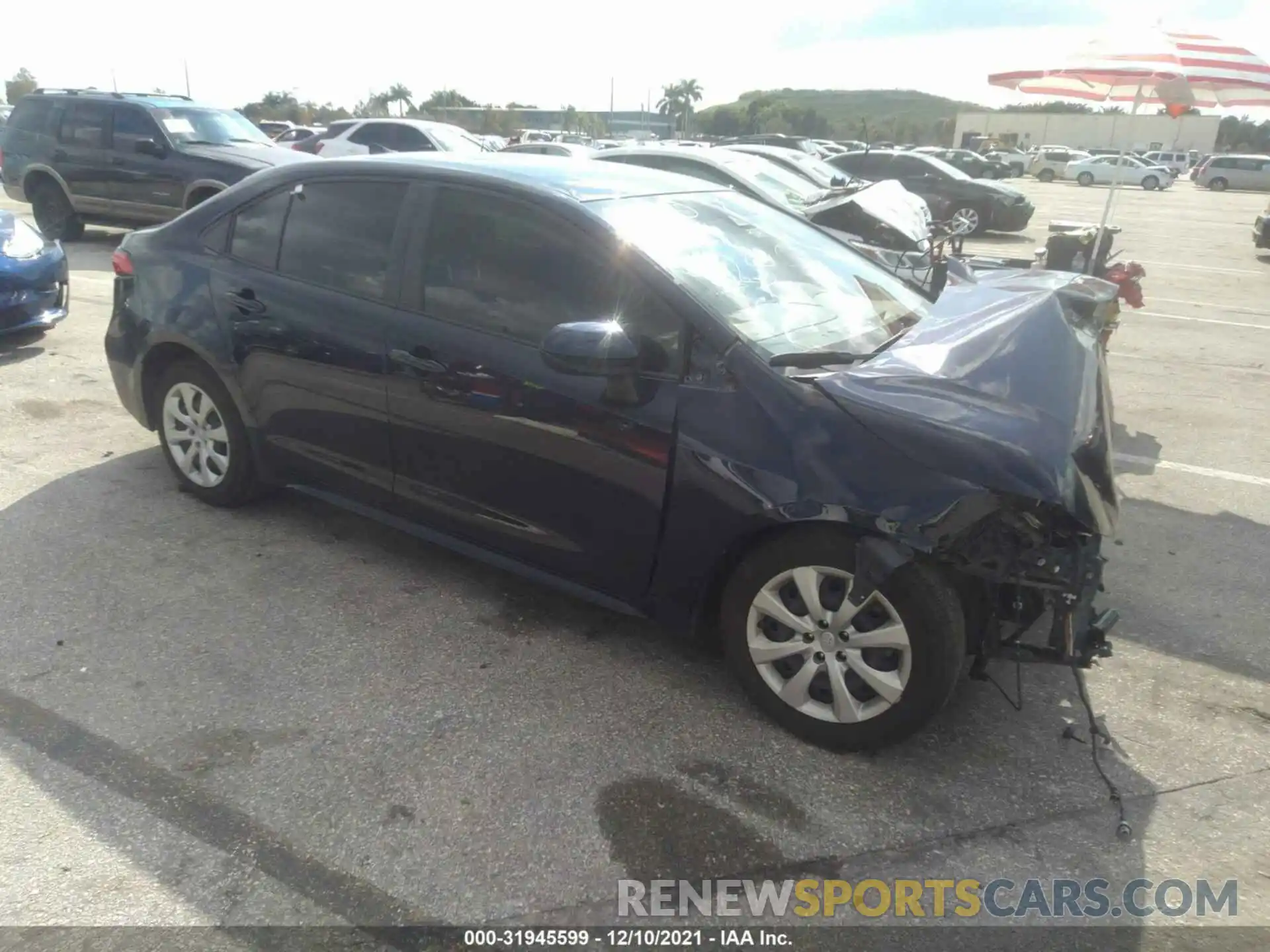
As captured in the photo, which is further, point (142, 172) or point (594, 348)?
point (142, 172)

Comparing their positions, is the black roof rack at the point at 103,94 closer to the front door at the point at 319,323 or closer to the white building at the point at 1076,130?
the front door at the point at 319,323

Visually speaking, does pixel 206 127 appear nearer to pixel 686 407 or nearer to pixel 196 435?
pixel 196 435

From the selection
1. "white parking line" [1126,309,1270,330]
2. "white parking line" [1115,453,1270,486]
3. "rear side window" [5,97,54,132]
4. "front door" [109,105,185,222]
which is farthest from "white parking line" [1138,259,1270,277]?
"rear side window" [5,97,54,132]

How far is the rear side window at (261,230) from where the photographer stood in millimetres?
4070

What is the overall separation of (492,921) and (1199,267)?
616 inches

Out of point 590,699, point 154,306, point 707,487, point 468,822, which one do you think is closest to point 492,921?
point 468,822

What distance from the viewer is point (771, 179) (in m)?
10.2

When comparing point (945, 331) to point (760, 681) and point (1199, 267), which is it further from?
point (1199, 267)

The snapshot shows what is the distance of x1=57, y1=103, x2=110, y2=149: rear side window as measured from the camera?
11.7 meters

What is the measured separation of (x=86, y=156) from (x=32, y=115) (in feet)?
4.17

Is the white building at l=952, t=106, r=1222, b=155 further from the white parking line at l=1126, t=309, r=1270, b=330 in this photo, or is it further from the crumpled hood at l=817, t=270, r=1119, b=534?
the crumpled hood at l=817, t=270, r=1119, b=534

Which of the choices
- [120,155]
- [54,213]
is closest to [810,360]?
[120,155]

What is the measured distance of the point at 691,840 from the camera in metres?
2.58

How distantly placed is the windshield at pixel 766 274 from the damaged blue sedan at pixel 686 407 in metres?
0.02
